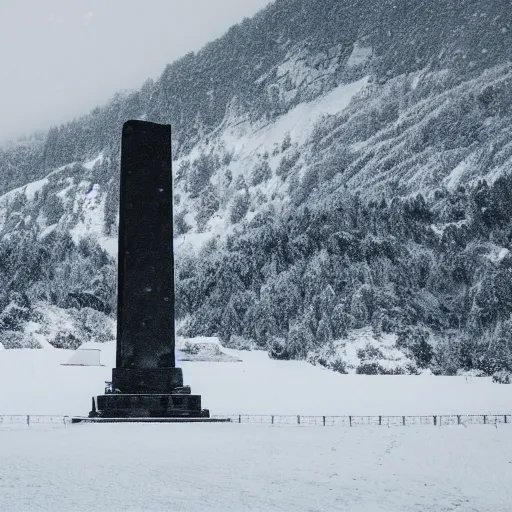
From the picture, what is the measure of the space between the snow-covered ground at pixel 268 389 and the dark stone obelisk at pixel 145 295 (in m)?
6.20

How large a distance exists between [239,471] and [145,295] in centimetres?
622

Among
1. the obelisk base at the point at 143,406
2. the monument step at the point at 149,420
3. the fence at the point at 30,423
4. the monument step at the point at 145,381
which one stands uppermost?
the monument step at the point at 145,381

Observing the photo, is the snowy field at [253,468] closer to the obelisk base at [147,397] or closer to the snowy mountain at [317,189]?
the obelisk base at [147,397]

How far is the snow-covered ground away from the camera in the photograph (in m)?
22.8

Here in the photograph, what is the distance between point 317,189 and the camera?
59.6 metres

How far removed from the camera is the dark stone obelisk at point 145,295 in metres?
13.2

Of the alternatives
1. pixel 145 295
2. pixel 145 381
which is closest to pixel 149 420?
pixel 145 381

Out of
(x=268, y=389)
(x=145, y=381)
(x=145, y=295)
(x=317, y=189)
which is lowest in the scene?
(x=268, y=389)

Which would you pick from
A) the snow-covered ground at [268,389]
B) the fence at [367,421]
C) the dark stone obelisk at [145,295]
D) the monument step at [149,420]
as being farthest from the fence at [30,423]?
the fence at [367,421]

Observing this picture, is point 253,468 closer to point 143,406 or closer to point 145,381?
point 143,406

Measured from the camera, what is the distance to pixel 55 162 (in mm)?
87750

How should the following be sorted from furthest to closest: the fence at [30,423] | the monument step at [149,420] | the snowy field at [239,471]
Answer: the fence at [30,423] < the monument step at [149,420] < the snowy field at [239,471]

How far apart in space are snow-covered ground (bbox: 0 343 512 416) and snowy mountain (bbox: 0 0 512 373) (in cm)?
357

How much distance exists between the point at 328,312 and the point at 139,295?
1105 inches
